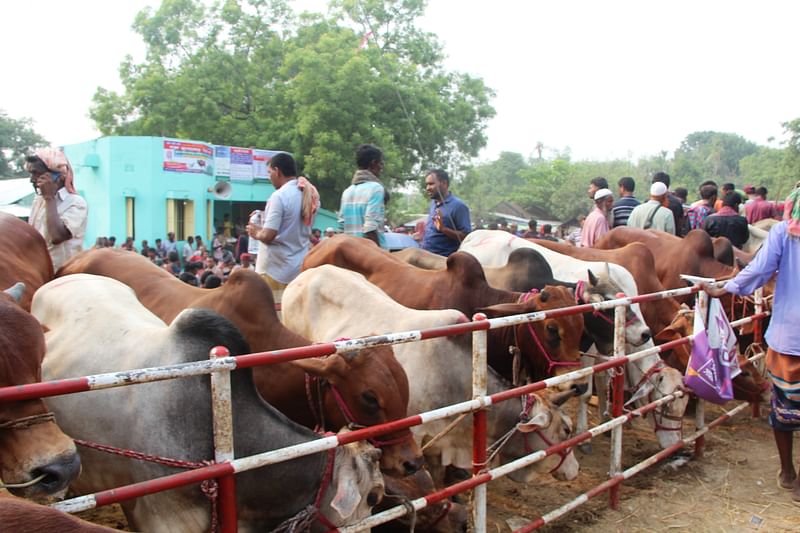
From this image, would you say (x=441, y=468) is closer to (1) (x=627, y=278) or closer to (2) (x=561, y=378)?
(2) (x=561, y=378)

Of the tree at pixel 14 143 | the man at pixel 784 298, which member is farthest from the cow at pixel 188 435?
the tree at pixel 14 143

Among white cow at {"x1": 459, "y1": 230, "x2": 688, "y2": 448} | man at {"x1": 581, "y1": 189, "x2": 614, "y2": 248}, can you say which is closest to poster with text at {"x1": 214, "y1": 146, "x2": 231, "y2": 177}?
man at {"x1": 581, "y1": 189, "x2": 614, "y2": 248}

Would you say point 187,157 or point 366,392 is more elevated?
point 187,157

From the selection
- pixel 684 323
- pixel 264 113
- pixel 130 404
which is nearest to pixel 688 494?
pixel 684 323

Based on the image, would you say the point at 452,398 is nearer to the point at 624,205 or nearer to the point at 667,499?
the point at 667,499

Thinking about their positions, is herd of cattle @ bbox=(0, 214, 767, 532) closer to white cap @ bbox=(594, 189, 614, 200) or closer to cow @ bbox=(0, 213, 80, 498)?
cow @ bbox=(0, 213, 80, 498)

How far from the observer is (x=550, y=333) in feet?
14.0

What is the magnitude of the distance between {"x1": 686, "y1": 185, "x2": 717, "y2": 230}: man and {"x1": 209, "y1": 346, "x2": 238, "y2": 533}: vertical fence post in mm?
9188

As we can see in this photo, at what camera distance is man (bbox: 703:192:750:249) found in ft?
28.9

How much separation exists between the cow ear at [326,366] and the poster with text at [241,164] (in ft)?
77.9

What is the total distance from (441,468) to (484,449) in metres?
0.84

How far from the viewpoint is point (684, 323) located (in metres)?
5.52

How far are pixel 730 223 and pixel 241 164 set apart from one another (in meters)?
20.6

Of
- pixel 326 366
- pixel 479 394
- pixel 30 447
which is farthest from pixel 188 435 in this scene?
pixel 479 394
